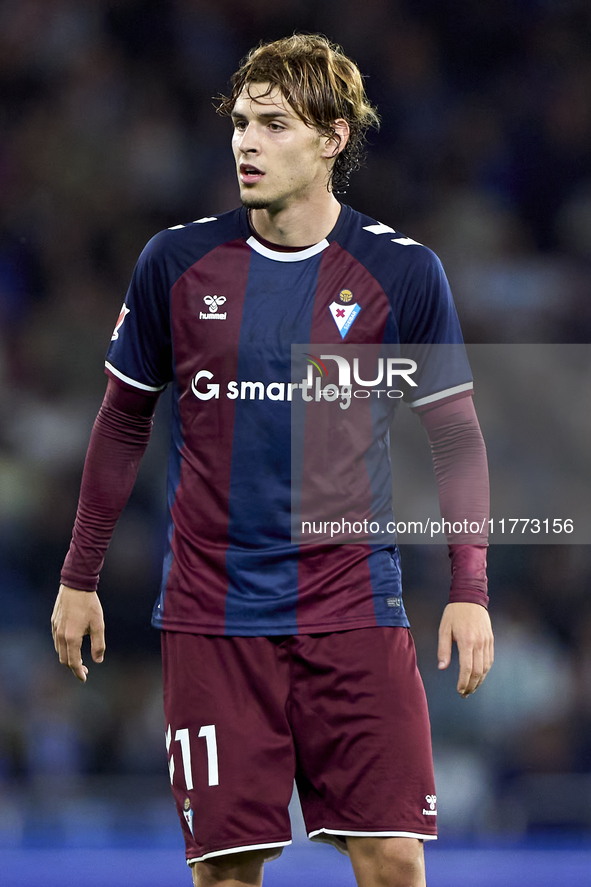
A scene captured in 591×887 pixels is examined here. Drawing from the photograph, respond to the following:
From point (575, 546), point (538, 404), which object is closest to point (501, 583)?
point (575, 546)

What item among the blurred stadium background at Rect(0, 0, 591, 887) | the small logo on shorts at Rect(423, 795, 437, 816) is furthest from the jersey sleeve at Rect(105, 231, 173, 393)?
the blurred stadium background at Rect(0, 0, 591, 887)

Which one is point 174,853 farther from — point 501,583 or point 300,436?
point 300,436

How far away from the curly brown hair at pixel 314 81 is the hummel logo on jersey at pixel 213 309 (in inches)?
14.8

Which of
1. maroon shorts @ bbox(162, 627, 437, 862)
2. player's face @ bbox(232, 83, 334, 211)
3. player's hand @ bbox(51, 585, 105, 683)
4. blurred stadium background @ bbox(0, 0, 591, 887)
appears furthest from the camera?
blurred stadium background @ bbox(0, 0, 591, 887)

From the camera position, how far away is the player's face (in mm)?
2393

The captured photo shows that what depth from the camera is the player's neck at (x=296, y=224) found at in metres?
2.48

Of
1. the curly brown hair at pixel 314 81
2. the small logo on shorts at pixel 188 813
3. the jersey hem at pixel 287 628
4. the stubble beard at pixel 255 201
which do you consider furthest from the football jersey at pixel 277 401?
the small logo on shorts at pixel 188 813

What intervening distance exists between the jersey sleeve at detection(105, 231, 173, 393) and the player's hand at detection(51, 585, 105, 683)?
47cm

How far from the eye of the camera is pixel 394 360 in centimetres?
246

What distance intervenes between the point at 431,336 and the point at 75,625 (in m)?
0.97

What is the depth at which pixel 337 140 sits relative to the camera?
8.23 feet

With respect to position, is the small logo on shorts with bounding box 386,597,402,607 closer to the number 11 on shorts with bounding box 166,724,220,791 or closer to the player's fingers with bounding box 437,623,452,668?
the player's fingers with bounding box 437,623,452,668

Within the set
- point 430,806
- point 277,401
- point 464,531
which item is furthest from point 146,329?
point 430,806

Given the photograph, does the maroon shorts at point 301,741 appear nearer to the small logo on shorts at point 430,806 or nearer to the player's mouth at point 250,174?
the small logo on shorts at point 430,806
